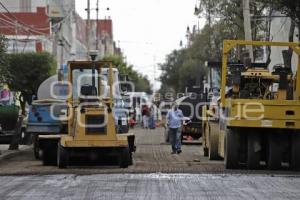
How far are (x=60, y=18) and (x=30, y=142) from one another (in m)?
35.0

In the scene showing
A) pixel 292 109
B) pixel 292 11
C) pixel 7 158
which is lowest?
pixel 7 158

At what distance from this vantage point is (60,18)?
61.0 m

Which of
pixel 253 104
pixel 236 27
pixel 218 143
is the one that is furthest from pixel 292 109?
pixel 236 27

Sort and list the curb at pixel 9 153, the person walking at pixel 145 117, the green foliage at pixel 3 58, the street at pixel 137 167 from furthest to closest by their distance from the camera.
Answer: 1. the person walking at pixel 145 117
2. the curb at pixel 9 153
3. the green foliage at pixel 3 58
4. the street at pixel 137 167

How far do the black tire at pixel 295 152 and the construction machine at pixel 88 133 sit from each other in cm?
414

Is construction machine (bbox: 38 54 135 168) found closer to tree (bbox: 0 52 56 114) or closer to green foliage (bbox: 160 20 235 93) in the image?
tree (bbox: 0 52 56 114)

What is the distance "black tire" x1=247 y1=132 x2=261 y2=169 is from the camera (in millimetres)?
19359

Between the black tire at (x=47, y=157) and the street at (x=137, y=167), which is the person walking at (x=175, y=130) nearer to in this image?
the street at (x=137, y=167)

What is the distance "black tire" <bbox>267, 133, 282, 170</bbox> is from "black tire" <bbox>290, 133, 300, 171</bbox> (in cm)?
31

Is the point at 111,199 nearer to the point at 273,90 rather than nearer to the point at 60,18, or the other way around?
the point at 273,90

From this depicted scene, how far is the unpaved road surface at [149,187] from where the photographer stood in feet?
45.1

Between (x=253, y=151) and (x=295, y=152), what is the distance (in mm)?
1037

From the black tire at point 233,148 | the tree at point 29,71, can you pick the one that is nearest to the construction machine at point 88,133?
the black tire at point 233,148

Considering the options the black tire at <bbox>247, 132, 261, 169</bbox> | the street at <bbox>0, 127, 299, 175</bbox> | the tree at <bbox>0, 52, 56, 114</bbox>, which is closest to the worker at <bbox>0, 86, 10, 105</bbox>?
the tree at <bbox>0, 52, 56, 114</bbox>
